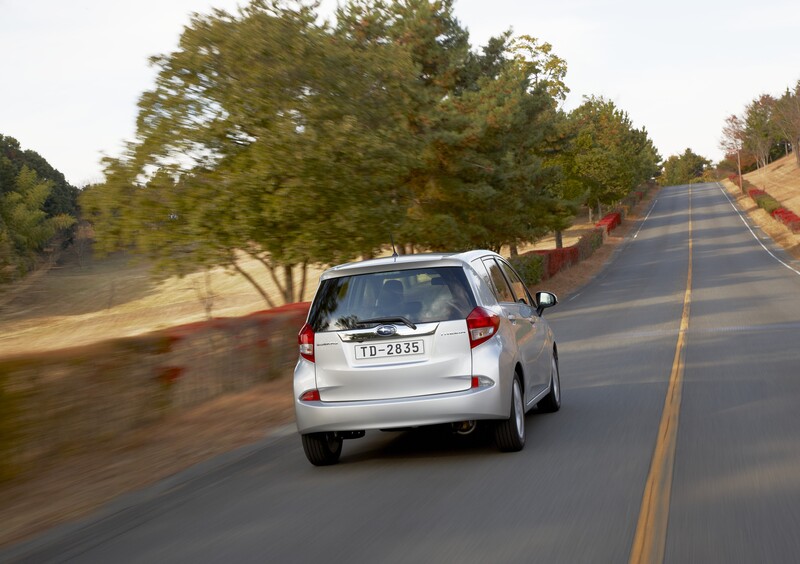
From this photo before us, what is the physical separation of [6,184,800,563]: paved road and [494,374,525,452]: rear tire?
13 cm

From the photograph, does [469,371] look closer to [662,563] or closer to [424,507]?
[424,507]

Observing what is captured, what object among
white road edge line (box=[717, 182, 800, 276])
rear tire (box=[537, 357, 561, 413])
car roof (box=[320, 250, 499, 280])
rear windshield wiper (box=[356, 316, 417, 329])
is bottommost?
white road edge line (box=[717, 182, 800, 276])

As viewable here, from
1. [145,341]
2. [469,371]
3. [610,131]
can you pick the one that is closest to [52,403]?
[145,341]

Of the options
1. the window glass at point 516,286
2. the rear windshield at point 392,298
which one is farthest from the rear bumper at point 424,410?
the window glass at point 516,286

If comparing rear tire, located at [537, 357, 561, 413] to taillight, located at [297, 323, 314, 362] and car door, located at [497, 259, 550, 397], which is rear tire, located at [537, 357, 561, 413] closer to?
car door, located at [497, 259, 550, 397]

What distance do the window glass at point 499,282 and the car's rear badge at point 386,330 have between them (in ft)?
4.10

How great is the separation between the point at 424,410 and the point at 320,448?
3.63 feet

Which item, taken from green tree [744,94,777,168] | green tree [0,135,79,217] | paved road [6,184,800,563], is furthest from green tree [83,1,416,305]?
green tree [744,94,777,168]

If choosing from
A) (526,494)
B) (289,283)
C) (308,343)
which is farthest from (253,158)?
(526,494)

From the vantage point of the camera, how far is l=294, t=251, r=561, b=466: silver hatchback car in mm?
7133

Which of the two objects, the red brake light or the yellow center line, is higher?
the red brake light

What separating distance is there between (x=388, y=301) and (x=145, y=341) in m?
3.70

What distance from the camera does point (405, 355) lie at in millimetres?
7203

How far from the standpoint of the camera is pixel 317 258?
750 inches
